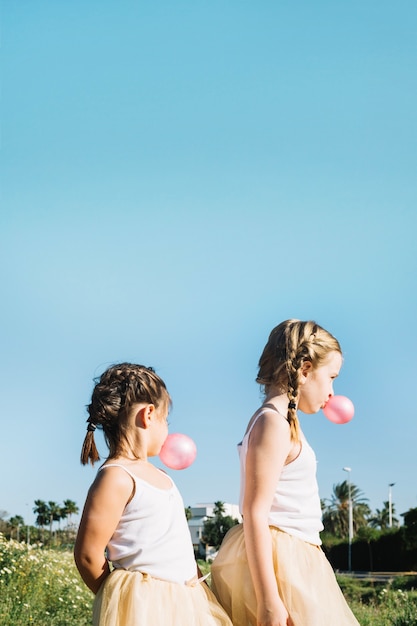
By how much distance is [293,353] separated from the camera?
2941 mm

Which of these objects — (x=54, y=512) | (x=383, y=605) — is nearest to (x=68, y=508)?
(x=54, y=512)

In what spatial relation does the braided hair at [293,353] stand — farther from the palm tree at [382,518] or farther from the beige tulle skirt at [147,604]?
the palm tree at [382,518]

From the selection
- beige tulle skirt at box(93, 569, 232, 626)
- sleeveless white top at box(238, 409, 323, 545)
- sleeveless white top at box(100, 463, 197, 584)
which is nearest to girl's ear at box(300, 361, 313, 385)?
sleeveless white top at box(238, 409, 323, 545)

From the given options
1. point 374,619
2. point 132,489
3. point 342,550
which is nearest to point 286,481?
point 132,489

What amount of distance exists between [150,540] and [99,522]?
0.21 meters

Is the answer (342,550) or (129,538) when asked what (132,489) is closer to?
(129,538)

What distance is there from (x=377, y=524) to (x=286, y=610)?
232 feet

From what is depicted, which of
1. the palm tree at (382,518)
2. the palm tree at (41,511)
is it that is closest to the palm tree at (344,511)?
the palm tree at (382,518)

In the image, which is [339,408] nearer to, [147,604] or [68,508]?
[147,604]

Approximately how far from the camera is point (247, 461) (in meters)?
2.84

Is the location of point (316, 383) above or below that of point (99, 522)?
above

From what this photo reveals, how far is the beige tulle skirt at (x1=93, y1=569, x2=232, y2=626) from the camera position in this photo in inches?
103

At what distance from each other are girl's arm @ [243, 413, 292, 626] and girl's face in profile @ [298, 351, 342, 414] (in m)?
0.17

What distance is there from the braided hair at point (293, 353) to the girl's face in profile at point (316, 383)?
0.02 m
